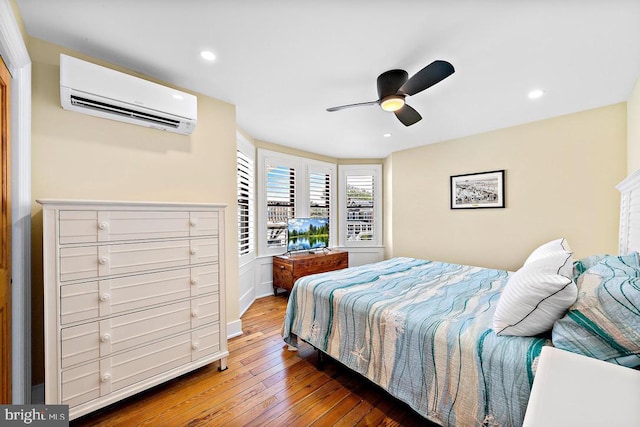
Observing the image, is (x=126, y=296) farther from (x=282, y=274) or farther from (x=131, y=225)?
(x=282, y=274)

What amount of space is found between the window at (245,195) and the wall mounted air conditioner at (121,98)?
1.18 meters

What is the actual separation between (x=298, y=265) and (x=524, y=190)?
321 cm

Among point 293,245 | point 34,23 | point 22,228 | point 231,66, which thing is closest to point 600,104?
point 231,66

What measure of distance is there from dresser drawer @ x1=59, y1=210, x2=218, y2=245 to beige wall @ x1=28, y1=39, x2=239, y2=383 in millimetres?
458

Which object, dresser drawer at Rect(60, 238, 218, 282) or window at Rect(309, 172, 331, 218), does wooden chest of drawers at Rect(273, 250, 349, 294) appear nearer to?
window at Rect(309, 172, 331, 218)

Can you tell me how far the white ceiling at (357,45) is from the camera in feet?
4.81

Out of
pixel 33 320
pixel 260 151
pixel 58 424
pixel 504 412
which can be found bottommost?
pixel 58 424

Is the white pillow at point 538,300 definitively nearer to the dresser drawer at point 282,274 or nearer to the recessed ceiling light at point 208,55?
the recessed ceiling light at point 208,55

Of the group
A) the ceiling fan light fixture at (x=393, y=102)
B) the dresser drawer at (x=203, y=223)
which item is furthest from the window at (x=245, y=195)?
the ceiling fan light fixture at (x=393, y=102)

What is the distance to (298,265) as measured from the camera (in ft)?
12.5

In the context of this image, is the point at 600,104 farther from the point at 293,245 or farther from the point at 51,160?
the point at 51,160

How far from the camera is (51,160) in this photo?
1771 mm

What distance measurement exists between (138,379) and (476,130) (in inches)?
175

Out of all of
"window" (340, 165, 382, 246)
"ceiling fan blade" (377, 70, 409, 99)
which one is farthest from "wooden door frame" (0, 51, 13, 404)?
"window" (340, 165, 382, 246)
